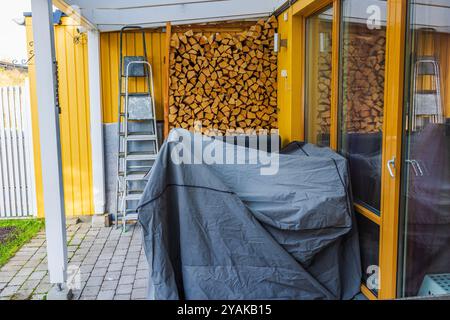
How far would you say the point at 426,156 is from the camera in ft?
7.50

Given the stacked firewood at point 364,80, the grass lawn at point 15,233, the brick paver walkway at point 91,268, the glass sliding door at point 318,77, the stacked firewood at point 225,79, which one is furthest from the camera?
the stacked firewood at point 225,79

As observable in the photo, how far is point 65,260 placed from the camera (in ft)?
10.9

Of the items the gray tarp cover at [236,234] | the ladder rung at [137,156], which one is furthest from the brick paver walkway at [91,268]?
the ladder rung at [137,156]

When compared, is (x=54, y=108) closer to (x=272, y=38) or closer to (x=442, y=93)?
(x=442, y=93)

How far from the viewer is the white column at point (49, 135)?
3051 mm

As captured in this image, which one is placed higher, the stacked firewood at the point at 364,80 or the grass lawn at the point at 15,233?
the stacked firewood at the point at 364,80

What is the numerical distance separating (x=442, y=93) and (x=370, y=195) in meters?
0.99

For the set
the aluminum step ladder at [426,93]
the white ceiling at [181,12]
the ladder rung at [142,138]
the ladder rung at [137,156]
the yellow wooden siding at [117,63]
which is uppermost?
the white ceiling at [181,12]

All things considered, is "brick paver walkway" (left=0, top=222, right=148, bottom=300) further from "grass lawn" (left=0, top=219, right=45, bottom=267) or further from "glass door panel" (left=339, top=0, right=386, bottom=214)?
"glass door panel" (left=339, top=0, right=386, bottom=214)

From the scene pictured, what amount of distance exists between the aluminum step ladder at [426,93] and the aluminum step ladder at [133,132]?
3.46m

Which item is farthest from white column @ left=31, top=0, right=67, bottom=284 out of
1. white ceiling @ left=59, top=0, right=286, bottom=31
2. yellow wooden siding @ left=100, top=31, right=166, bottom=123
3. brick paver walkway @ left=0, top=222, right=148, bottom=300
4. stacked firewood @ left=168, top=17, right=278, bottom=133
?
yellow wooden siding @ left=100, top=31, right=166, bottom=123
